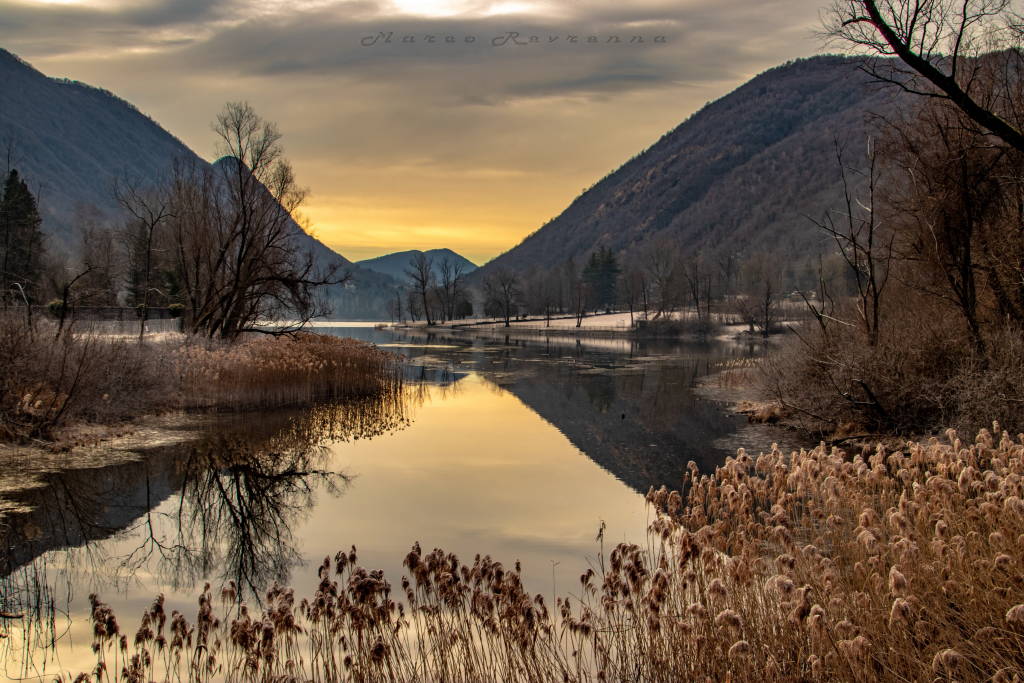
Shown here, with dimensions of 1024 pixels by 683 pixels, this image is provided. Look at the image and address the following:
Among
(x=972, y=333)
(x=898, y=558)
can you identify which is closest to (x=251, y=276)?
(x=972, y=333)

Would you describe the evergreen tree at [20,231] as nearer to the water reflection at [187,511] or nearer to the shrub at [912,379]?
the water reflection at [187,511]

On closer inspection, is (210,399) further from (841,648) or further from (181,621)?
(841,648)

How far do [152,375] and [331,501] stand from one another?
12356mm

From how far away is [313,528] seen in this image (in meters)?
14.0

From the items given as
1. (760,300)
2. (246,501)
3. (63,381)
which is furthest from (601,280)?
(246,501)

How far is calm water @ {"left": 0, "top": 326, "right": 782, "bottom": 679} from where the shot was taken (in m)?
10.7

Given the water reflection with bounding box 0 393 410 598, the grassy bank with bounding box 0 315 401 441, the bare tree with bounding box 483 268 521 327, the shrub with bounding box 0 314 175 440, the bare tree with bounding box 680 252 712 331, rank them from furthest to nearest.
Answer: the bare tree with bounding box 483 268 521 327 < the bare tree with bounding box 680 252 712 331 < the grassy bank with bounding box 0 315 401 441 < the shrub with bounding box 0 314 175 440 < the water reflection with bounding box 0 393 410 598

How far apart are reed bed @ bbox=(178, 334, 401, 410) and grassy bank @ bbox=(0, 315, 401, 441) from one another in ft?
0.12

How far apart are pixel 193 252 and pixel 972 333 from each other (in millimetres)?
33085

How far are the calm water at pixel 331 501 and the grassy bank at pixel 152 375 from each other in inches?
93.8

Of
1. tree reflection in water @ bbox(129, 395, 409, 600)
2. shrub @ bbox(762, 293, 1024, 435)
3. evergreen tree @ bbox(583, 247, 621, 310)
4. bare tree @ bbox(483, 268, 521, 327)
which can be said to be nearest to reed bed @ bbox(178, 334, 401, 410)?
tree reflection in water @ bbox(129, 395, 409, 600)

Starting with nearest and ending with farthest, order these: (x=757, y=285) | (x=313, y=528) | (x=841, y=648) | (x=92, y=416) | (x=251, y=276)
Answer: (x=841, y=648) → (x=313, y=528) → (x=92, y=416) → (x=251, y=276) → (x=757, y=285)

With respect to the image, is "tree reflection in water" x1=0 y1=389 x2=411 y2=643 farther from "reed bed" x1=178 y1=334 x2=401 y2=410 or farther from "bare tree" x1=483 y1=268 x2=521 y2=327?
"bare tree" x1=483 y1=268 x2=521 y2=327

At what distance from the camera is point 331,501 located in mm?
15781
